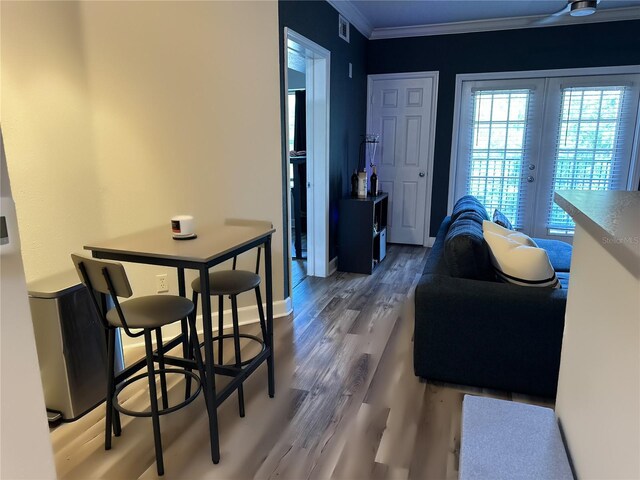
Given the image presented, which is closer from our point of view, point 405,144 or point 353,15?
point 353,15

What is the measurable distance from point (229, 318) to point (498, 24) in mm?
4255

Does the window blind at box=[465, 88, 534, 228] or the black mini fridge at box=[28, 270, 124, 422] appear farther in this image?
the window blind at box=[465, 88, 534, 228]

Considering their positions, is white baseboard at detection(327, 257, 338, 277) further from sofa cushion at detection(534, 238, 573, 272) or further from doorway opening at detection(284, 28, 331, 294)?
sofa cushion at detection(534, 238, 573, 272)

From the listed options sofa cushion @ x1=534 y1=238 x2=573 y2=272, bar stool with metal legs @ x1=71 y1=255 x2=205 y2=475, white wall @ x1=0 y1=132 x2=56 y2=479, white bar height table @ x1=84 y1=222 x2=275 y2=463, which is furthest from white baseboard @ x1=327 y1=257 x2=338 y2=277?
white wall @ x1=0 y1=132 x2=56 y2=479

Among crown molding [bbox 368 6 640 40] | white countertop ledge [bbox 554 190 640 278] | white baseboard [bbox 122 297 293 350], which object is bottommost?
white baseboard [bbox 122 297 293 350]

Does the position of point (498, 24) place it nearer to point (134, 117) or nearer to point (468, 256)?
point (468, 256)

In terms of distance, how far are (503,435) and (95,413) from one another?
6.29 ft

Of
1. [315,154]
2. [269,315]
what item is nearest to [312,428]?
[269,315]

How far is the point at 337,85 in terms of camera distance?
4.36 metres

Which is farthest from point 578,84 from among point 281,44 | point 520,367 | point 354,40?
point 520,367

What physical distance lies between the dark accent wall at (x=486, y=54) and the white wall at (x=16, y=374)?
16.1 feet

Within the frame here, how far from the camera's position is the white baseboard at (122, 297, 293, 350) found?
286cm

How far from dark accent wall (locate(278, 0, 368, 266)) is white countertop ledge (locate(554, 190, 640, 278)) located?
2321mm

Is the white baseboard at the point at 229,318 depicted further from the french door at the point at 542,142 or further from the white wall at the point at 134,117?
the french door at the point at 542,142
